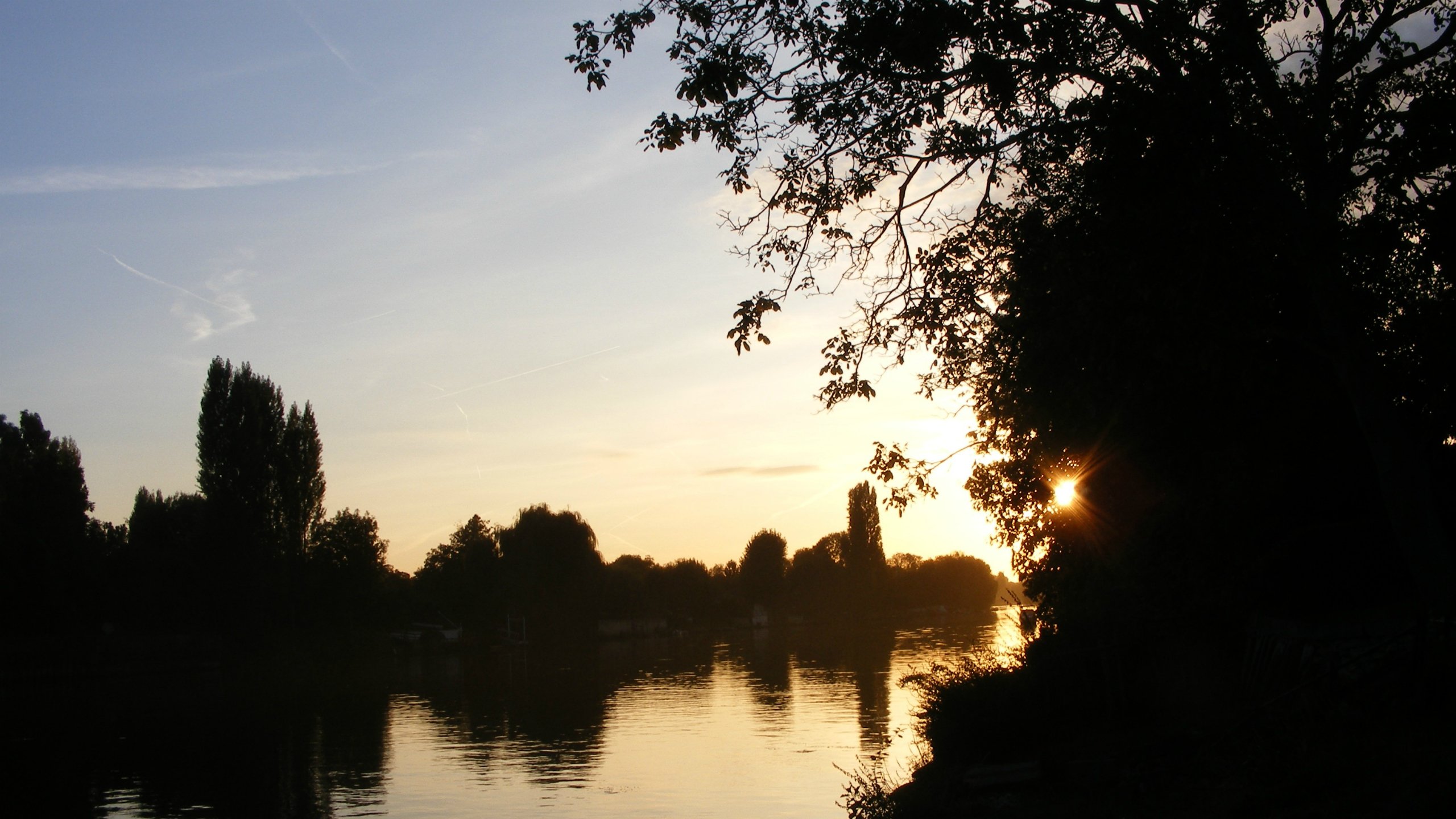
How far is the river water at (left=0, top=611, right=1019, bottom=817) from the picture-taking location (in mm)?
22922

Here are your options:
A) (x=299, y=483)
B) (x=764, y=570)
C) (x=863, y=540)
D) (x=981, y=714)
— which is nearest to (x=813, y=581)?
(x=764, y=570)

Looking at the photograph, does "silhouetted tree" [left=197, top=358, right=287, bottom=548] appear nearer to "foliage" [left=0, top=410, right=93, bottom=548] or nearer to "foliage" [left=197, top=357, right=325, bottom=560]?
"foliage" [left=197, top=357, right=325, bottom=560]

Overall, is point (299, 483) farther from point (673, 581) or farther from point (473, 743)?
point (673, 581)

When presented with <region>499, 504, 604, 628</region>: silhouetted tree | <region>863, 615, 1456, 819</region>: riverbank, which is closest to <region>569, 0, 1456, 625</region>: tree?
<region>863, 615, 1456, 819</region>: riverbank

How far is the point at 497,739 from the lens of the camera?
33688 millimetres

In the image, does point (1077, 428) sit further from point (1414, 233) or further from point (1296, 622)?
point (1414, 233)

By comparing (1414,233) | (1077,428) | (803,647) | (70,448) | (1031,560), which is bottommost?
(803,647)

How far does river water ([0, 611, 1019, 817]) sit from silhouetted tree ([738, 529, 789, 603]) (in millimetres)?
88235

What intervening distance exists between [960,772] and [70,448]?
279ft

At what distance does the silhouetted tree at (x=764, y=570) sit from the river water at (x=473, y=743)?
88235 millimetres

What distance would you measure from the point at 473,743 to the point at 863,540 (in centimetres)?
9091

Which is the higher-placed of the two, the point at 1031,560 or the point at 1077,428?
the point at 1077,428

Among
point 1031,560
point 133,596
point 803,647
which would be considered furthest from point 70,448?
point 1031,560

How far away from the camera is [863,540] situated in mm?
121250
